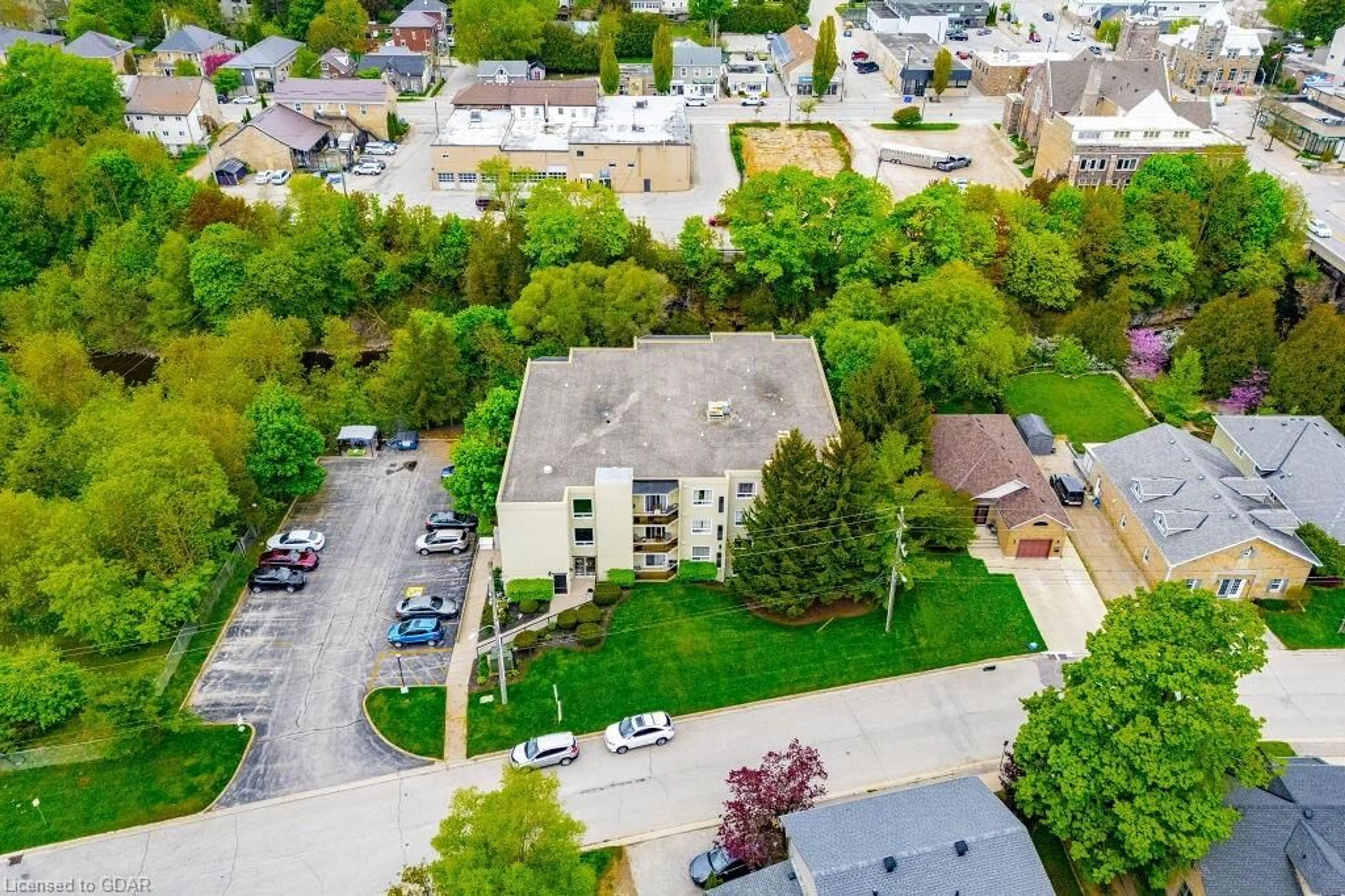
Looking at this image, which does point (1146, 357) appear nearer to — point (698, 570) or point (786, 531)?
point (786, 531)

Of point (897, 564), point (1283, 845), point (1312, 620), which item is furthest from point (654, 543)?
point (1312, 620)

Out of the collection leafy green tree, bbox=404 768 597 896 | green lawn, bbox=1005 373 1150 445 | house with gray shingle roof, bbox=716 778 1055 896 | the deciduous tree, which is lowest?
green lawn, bbox=1005 373 1150 445

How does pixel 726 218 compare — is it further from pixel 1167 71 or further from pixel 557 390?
pixel 1167 71

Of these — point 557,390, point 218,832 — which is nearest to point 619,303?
point 557,390

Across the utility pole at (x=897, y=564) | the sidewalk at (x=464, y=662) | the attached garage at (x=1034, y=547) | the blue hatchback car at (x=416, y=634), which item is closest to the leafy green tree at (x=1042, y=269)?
the attached garage at (x=1034, y=547)

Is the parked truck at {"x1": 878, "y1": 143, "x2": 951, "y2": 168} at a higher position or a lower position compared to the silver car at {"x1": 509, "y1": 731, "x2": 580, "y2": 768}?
higher

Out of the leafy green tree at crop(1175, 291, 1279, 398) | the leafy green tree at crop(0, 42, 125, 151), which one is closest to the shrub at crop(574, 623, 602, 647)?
the leafy green tree at crop(1175, 291, 1279, 398)

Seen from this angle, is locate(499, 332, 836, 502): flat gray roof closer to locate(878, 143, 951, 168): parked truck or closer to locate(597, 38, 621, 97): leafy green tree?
locate(878, 143, 951, 168): parked truck
